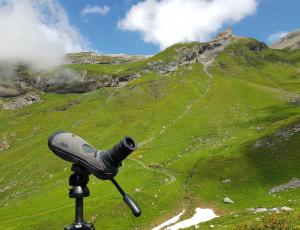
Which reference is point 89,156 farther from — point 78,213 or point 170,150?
point 170,150

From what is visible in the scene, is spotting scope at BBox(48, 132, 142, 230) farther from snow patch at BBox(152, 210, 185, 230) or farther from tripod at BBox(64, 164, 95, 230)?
snow patch at BBox(152, 210, 185, 230)

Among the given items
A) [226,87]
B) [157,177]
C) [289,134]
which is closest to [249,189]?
[289,134]

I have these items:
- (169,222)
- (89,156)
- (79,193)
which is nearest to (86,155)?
(89,156)

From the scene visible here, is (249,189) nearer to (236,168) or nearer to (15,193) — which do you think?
(236,168)

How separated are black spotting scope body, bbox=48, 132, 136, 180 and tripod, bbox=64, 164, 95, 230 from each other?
0.49 feet

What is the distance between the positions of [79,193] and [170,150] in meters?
98.1

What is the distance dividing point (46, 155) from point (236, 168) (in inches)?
2682

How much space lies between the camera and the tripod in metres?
6.95

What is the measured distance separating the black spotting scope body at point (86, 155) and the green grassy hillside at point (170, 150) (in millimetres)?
18259

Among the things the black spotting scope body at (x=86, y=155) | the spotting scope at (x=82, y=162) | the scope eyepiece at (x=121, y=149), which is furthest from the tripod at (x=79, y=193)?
the scope eyepiece at (x=121, y=149)

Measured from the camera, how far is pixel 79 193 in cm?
700

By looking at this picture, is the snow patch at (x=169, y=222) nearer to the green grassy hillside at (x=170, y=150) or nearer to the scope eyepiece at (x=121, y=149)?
the green grassy hillside at (x=170, y=150)

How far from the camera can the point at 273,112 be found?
124 m

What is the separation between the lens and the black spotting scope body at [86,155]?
6.94 m
